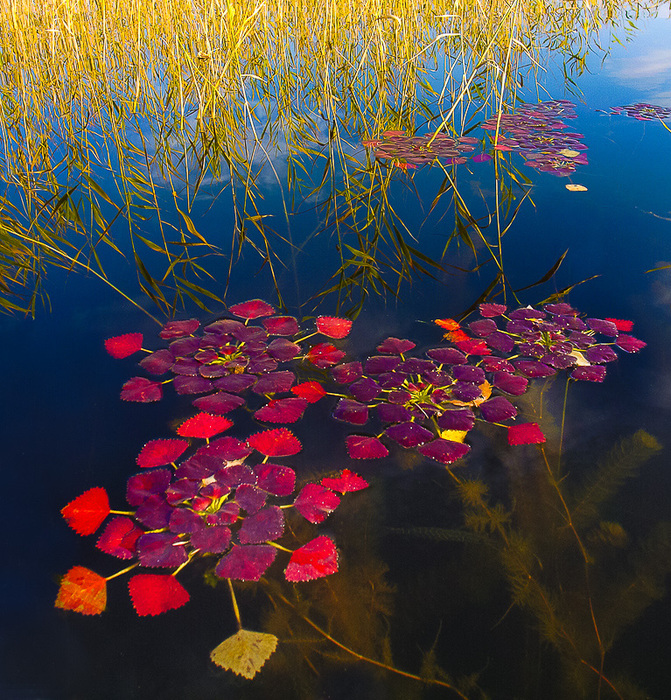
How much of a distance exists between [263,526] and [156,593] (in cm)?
19

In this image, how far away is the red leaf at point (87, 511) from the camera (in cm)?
103

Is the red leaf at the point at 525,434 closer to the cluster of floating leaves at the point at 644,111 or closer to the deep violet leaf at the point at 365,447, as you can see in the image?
the deep violet leaf at the point at 365,447

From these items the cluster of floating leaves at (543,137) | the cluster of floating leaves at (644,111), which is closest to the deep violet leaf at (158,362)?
the cluster of floating leaves at (543,137)

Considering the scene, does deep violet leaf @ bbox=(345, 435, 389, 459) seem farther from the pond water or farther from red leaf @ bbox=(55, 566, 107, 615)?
red leaf @ bbox=(55, 566, 107, 615)

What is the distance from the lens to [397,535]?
39.1 inches

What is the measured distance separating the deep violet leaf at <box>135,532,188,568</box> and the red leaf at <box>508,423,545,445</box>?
633 millimetres

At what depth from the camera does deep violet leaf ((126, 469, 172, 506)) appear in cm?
107

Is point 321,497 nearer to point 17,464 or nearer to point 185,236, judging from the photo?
point 17,464

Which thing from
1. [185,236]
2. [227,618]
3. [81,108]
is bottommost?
[227,618]

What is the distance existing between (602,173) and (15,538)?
91.6 inches

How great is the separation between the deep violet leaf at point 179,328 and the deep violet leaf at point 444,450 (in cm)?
70

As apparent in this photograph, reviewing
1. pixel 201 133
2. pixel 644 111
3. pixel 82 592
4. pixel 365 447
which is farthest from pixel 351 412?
pixel 644 111

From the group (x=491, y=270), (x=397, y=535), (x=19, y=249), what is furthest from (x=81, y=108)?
(x=397, y=535)

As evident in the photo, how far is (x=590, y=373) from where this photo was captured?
134cm
